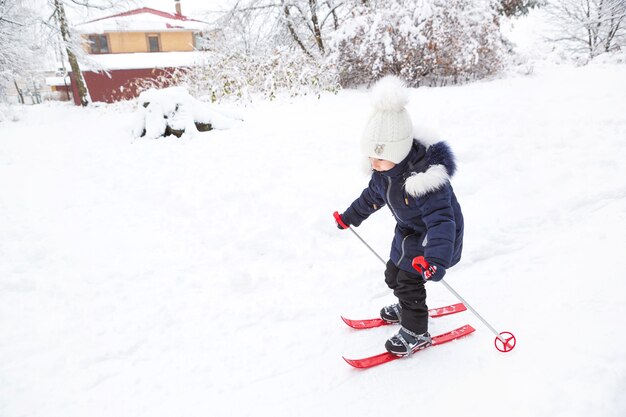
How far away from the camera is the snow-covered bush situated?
6591 mm

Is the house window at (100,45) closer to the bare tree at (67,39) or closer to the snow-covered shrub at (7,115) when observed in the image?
the bare tree at (67,39)

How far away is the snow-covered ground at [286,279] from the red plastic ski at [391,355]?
0.15ft

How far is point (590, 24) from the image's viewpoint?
1850cm

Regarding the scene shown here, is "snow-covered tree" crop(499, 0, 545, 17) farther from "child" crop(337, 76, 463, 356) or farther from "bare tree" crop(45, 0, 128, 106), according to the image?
"bare tree" crop(45, 0, 128, 106)

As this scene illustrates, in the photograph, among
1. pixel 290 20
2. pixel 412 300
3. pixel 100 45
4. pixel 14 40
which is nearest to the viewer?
pixel 412 300

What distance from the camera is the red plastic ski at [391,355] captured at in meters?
2.45

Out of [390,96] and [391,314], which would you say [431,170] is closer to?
[390,96]

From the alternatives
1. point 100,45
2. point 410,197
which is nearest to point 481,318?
point 410,197

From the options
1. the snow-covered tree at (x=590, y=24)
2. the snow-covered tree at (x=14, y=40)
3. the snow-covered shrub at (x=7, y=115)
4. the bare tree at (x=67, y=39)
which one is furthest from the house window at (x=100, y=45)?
the snow-covered tree at (x=590, y=24)

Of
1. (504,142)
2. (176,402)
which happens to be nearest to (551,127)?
(504,142)

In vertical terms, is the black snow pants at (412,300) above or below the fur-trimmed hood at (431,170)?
below

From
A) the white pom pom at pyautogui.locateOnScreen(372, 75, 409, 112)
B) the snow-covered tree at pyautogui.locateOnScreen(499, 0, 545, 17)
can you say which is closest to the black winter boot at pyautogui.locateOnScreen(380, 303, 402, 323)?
the white pom pom at pyautogui.locateOnScreen(372, 75, 409, 112)

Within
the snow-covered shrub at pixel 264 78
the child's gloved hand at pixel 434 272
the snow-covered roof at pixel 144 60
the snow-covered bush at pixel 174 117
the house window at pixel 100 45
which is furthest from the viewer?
the house window at pixel 100 45

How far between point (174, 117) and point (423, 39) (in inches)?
224
